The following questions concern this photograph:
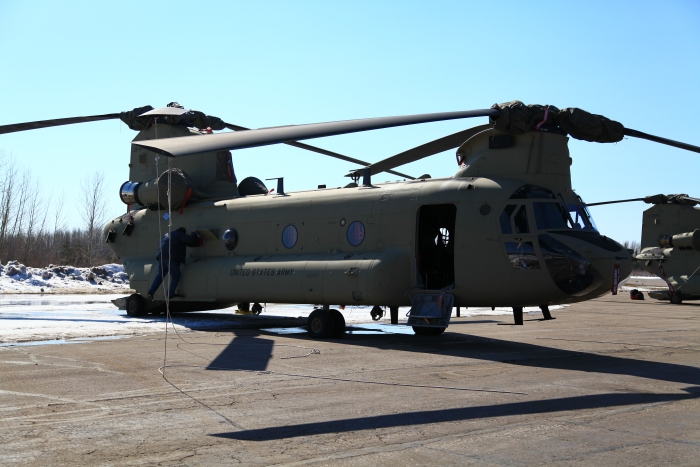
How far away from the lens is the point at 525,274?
1281 centimetres

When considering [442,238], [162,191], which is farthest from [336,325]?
[162,191]

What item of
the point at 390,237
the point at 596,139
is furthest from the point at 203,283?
the point at 596,139

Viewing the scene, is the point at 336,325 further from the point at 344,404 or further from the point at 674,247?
the point at 674,247

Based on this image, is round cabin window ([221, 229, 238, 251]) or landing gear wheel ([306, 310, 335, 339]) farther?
round cabin window ([221, 229, 238, 251])

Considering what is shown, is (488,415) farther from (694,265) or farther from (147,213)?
(694,265)

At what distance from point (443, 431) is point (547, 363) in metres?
5.44

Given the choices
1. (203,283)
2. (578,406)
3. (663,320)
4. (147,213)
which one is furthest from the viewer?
(663,320)

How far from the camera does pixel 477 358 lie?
39.0ft

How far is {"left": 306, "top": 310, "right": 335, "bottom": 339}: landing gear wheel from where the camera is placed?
14688 mm

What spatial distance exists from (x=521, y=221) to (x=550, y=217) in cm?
53

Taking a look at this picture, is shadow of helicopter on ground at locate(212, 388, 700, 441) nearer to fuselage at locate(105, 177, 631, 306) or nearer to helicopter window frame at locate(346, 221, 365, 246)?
fuselage at locate(105, 177, 631, 306)

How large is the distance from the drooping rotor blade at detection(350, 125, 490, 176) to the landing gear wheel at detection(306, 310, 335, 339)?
3.55 metres

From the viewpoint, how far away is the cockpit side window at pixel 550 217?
1288 centimetres

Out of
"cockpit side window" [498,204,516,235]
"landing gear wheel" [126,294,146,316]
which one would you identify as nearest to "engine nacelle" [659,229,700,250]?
"cockpit side window" [498,204,516,235]
